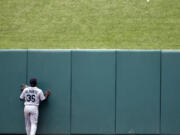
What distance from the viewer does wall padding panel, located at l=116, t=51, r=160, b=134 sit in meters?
9.42

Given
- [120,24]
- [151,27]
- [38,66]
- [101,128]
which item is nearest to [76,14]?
[120,24]

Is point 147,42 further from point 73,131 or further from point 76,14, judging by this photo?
point 73,131

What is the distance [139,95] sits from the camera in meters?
9.43

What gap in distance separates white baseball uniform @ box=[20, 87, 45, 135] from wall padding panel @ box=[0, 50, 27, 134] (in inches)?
21.8

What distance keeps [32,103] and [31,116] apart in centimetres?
35

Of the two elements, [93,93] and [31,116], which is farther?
[93,93]

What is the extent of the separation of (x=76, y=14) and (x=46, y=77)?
4.10 meters

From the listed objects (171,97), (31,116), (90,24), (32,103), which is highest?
(90,24)

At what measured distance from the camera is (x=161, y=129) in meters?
9.44

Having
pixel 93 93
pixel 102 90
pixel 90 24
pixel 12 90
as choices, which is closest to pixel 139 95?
pixel 102 90

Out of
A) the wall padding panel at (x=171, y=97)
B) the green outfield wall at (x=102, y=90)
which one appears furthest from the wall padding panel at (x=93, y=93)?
the wall padding panel at (x=171, y=97)

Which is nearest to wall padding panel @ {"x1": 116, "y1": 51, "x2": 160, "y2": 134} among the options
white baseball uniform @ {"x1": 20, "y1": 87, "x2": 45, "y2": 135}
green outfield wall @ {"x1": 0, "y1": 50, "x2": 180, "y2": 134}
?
green outfield wall @ {"x1": 0, "y1": 50, "x2": 180, "y2": 134}

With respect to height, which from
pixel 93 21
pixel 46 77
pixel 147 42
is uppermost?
pixel 93 21

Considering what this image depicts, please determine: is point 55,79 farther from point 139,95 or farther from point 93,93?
point 139,95
